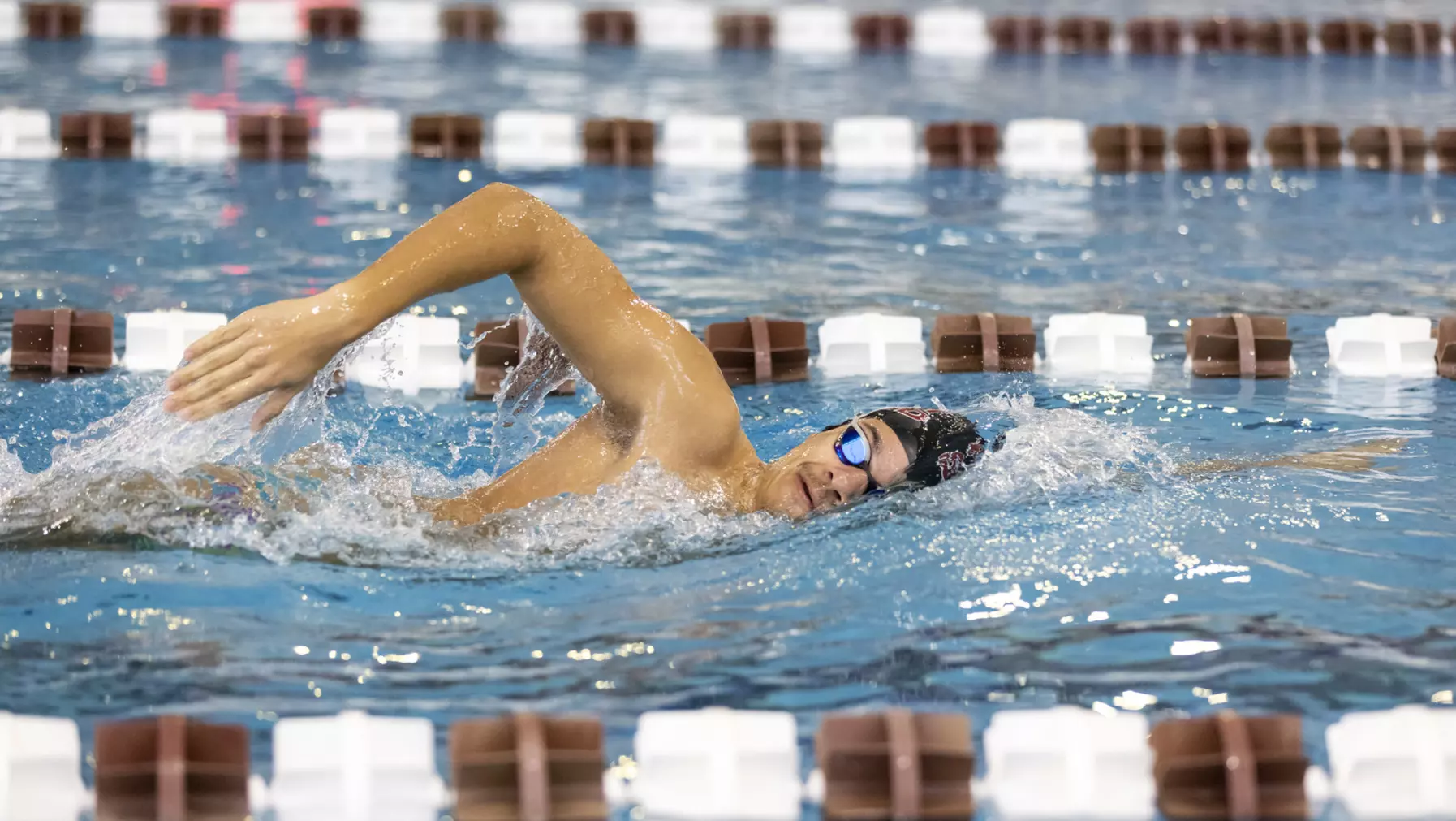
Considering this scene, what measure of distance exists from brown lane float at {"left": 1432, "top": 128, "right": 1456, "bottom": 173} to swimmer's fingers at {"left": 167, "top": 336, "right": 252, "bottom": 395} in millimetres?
5736

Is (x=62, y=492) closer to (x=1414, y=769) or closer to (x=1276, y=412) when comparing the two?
(x=1414, y=769)

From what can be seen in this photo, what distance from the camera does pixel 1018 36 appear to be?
345 inches

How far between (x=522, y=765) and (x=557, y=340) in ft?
2.95

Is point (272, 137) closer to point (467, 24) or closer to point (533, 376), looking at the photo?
point (467, 24)

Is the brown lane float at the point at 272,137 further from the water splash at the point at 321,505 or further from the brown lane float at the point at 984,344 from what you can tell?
the water splash at the point at 321,505

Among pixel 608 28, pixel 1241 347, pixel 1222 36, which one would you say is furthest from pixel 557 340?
pixel 1222 36

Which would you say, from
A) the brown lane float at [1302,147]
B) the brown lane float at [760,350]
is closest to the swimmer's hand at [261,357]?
the brown lane float at [760,350]

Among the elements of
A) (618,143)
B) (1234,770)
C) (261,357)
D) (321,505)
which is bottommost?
(1234,770)

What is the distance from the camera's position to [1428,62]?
8664 mm

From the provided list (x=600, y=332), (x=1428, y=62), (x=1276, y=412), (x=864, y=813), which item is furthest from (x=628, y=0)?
(x=864, y=813)

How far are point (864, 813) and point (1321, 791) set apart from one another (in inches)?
27.4

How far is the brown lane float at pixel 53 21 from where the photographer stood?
8094 mm

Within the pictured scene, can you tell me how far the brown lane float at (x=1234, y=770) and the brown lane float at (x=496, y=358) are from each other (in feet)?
7.65

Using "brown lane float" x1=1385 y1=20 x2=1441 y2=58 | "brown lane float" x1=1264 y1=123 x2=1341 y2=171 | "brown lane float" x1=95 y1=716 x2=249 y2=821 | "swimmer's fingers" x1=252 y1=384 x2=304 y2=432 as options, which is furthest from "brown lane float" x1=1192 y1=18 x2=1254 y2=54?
"brown lane float" x1=95 y1=716 x2=249 y2=821
